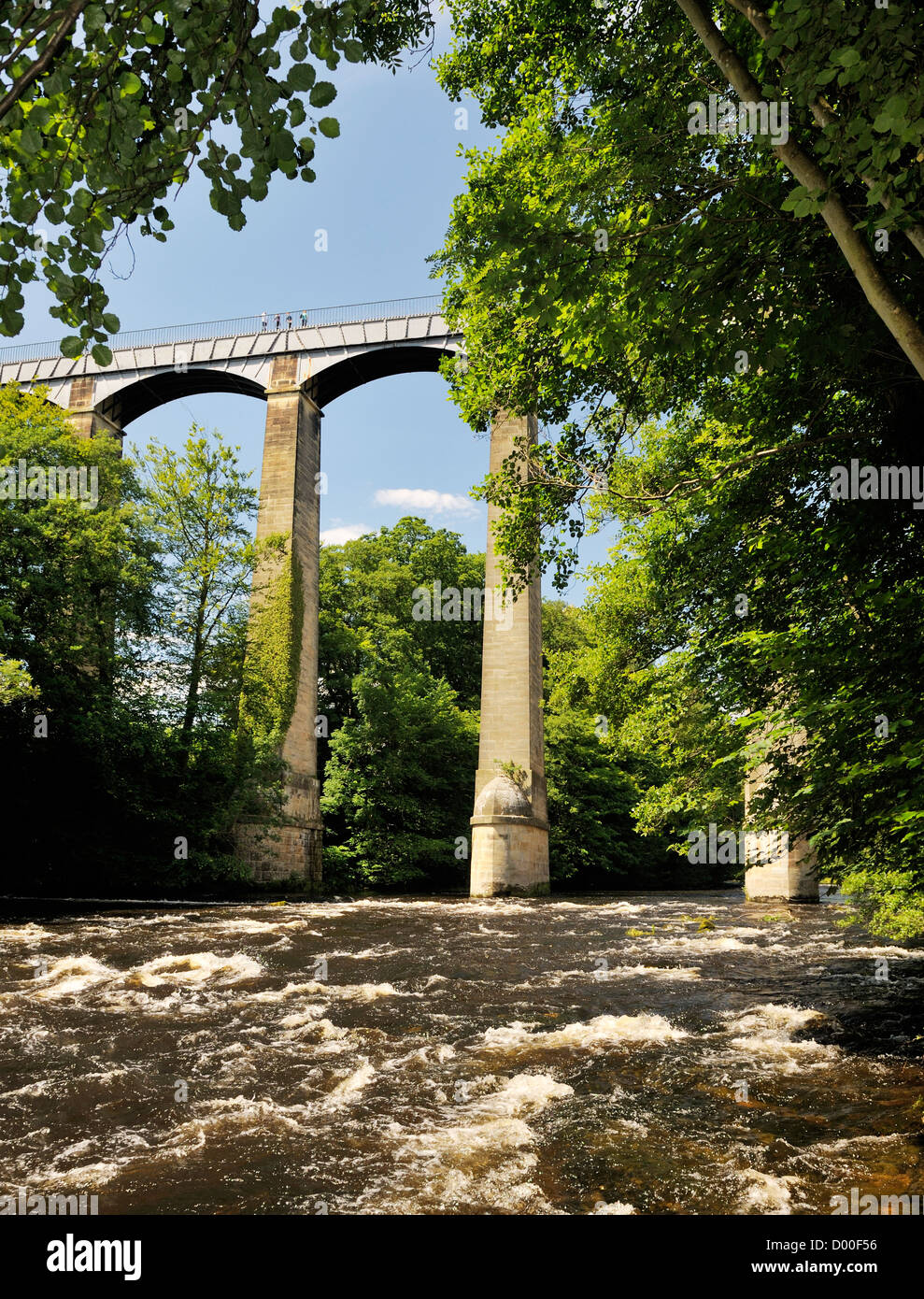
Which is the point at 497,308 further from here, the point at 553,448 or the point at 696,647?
the point at 696,647

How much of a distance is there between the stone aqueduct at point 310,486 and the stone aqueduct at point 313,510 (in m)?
0.04

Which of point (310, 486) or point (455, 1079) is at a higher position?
point (310, 486)

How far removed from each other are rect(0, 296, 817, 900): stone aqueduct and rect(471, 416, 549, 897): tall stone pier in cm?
4

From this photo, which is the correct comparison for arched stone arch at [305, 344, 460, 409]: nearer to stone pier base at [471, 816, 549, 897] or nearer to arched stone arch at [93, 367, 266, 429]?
arched stone arch at [93, 367, 266, 429]

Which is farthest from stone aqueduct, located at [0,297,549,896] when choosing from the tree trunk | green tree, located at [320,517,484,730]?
the tree trunk

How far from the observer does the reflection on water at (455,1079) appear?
4301mm

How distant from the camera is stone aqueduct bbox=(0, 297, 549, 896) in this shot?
25297 mm

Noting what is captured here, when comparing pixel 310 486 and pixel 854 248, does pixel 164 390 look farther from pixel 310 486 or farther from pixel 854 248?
pixel 854 248

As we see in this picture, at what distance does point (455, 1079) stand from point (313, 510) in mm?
26454

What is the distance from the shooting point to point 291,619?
1096 inches

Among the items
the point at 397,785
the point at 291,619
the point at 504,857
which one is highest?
the point at 291,619

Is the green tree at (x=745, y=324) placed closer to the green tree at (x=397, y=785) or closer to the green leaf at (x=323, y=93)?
the green leaf at (x=323, y=93)

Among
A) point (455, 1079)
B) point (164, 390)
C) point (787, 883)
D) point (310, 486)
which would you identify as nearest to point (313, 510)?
point (310, 486)

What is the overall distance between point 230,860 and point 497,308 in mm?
20614
